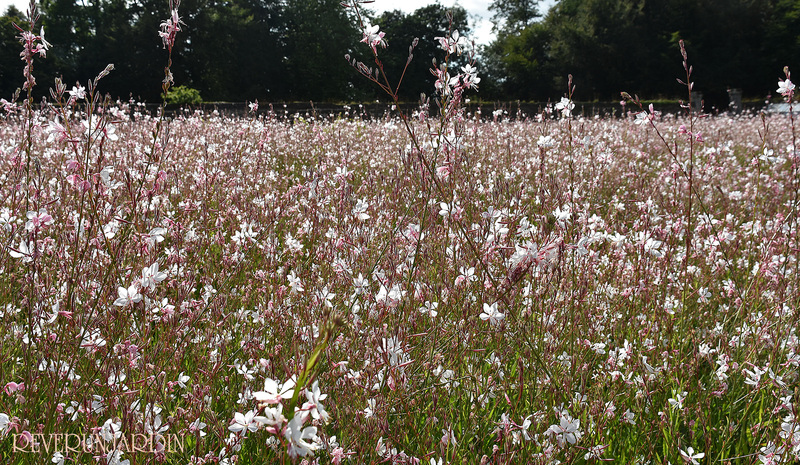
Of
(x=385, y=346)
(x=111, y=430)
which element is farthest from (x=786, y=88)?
(x=111, y=430)

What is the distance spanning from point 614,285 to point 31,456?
2.37 m

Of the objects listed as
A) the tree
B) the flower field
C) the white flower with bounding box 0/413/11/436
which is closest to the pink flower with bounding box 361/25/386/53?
the flower field

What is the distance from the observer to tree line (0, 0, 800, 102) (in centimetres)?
3222

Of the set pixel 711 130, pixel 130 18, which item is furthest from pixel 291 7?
pixel 711 130

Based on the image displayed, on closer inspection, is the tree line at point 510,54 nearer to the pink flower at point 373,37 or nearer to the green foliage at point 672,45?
the green foliage at point 672,45

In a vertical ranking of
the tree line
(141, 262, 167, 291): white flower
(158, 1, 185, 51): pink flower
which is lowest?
(141, 262, 167, 291): white flower

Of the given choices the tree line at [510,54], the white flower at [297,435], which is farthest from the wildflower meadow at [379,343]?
the tree line at [510,54]

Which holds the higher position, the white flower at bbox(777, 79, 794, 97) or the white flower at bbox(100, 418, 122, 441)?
the white flower at bbox(777, 79, 794, 97)

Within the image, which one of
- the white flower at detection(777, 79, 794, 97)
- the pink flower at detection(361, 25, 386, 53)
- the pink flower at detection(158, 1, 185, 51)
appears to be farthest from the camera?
the white flower at detection(777, 79, 794, 97)

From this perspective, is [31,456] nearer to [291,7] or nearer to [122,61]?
[122,61]

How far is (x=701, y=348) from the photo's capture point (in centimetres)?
206

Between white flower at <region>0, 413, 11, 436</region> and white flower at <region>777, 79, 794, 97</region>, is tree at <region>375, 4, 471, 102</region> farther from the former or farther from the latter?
white flower at <region>0, 413, 11, 436</region>

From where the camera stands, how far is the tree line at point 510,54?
3222 centimetres

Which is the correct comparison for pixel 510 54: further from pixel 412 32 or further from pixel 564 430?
pixel 564 430
